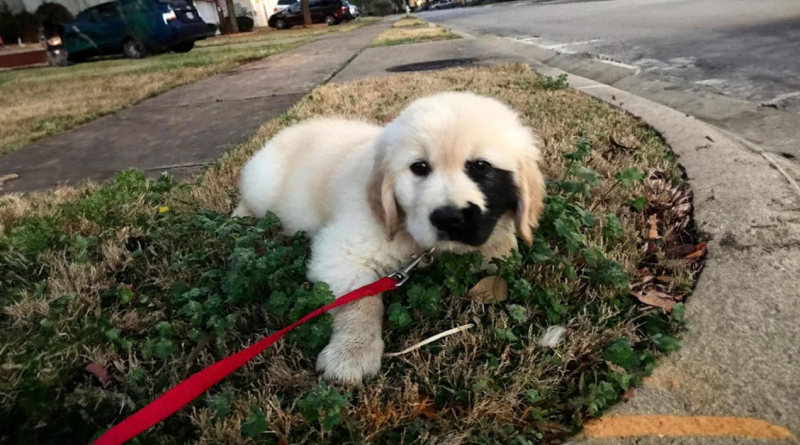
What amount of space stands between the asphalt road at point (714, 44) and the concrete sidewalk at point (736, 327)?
1732mm

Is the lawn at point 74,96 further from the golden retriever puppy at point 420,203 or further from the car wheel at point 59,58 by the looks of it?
the car wheel at point 59,58

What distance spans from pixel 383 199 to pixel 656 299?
99 centimetres

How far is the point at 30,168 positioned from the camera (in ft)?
14.2

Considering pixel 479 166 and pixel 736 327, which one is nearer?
pixel 736 327

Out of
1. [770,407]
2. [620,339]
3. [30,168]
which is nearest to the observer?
[770,407]

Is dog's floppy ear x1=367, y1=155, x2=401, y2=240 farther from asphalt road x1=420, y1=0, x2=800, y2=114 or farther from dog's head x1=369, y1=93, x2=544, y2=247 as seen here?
asphalt road x1=420, y1=0, x2=800, y2=114

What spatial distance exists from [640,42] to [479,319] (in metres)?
7.48

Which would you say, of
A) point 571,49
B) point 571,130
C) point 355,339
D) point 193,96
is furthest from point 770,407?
point 571,49

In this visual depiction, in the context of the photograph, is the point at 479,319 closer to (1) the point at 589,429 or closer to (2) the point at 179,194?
(1) the point at 589,429

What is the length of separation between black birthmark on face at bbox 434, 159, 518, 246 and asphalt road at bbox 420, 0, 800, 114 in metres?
2.79

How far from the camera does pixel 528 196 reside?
6.43ft

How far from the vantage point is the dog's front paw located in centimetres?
165

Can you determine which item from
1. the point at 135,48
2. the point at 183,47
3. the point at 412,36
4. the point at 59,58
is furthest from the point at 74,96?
the point at 59,58

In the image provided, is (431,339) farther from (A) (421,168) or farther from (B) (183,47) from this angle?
(B) (183,47)
